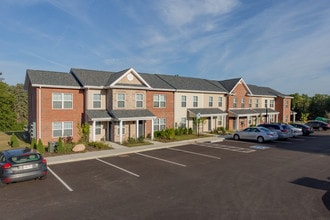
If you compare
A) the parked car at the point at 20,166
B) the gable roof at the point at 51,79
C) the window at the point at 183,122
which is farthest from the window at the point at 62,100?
the window at the point at 183,122

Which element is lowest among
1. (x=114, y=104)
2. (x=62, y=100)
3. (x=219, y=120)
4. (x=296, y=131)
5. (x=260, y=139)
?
(x=260, y=139)

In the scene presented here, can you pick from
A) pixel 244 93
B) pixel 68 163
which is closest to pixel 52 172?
pixel 68 163

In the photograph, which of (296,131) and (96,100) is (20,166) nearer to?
(96,100)

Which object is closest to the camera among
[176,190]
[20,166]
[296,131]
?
[176,190]

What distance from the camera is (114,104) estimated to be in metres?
21.9

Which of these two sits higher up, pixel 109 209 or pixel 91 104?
pixel 91 104

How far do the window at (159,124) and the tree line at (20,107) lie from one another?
94.2 ft

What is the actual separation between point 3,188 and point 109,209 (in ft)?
18.1

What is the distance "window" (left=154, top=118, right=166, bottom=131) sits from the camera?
2618 centimetres

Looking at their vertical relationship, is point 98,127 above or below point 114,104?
below

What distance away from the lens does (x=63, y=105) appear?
2067 centimetres

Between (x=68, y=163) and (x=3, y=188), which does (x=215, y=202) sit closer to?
(x=3, y=188)

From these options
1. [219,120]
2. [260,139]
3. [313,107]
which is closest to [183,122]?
[219,120]

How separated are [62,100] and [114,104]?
472 centimetres
